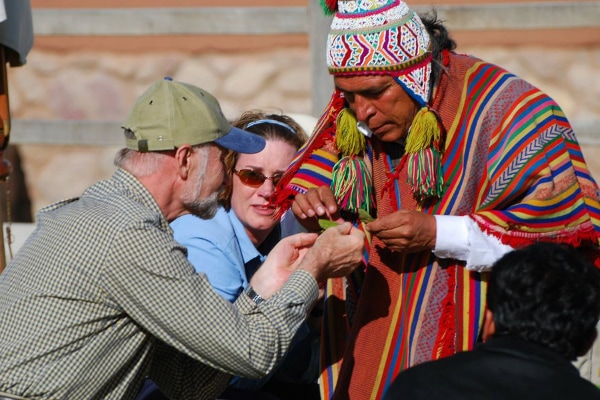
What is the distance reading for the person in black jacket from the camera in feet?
7.87

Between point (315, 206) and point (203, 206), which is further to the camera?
point (315, 206)

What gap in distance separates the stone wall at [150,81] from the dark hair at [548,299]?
4.53 metres

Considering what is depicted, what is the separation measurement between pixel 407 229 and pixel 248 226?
0.90 metres

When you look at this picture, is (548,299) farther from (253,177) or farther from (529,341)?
(253,177)

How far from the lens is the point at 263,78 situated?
292 inches

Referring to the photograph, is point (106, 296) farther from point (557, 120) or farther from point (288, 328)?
point (557, 120)

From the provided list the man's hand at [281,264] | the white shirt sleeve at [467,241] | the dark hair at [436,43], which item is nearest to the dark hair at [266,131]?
the man's hand at [281,264]

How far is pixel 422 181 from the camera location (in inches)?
132

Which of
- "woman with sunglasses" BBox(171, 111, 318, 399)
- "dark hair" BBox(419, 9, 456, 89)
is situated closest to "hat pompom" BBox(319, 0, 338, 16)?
"dark hair" BBox(419, 9, 456, 89)

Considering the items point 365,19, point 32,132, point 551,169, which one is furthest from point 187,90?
point 32,132

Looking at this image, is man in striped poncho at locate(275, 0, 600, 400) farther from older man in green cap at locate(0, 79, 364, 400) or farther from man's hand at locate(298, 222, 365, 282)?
older man in green cap at locate(0, 79, 364, 400)

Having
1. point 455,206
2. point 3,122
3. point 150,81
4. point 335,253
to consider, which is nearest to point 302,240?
point 335,253

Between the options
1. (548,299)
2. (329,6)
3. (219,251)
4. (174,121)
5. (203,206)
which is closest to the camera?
(548,299)

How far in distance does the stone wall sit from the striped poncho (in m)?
3.51
